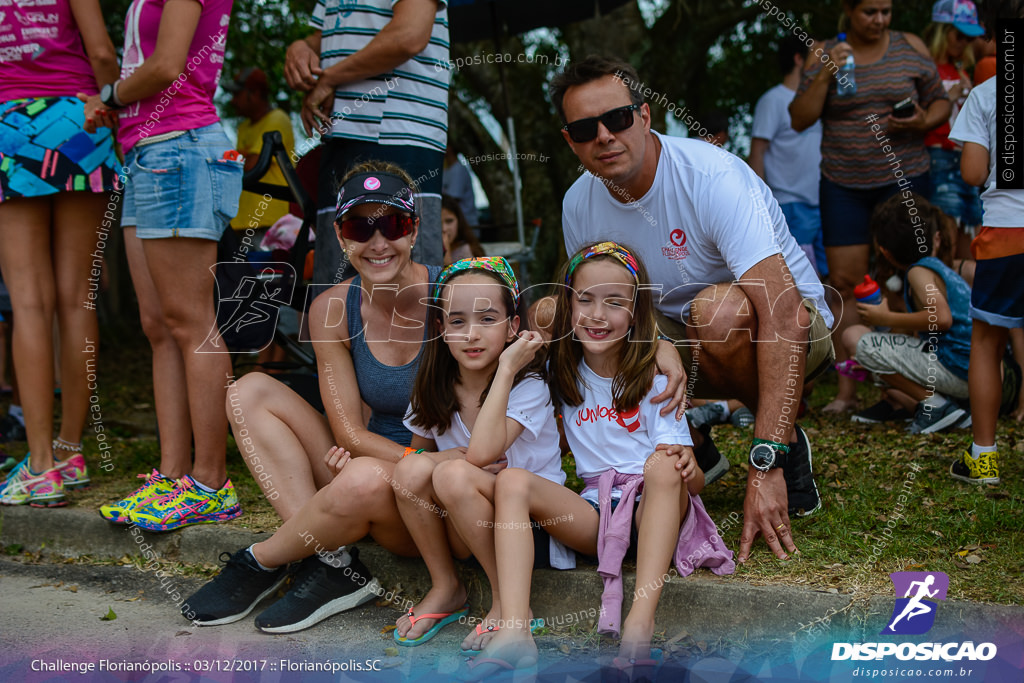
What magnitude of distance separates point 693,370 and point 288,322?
9.52 ft

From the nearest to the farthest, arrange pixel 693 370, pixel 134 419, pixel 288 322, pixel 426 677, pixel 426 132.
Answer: pixel 426 677 < pixel 693 370 < pixel 426 132 < pixel 288 322 < pixel 134 419

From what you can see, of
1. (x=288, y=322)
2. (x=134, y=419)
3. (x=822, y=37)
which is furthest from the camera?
(x=822, y=37)

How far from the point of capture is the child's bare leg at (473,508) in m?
2.59

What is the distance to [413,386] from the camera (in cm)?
299

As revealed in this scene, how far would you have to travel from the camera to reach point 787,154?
5922 millimetres

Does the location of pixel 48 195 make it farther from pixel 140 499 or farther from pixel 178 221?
pixel 140 499

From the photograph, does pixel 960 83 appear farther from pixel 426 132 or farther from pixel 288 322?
pixel 288 322

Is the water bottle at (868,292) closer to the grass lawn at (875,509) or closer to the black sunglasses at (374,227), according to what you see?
the grass lawn at (875,509)

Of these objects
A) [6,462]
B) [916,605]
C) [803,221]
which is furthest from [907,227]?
[6,462]

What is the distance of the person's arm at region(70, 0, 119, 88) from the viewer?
11.8ft

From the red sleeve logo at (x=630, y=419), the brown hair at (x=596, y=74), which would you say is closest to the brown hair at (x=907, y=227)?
the brown hair at (x=596, y=74)

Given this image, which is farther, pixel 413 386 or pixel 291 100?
pixel 291 100

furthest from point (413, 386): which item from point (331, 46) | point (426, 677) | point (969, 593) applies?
point (969, 593)

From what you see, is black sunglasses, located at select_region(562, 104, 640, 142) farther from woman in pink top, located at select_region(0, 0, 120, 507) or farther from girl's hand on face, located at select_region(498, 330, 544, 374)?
woman in pink top, located at select_region(0, 0, 120, 507)
